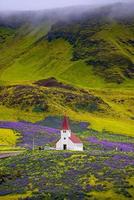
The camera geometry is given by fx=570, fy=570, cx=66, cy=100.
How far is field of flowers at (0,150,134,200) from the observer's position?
220 ft

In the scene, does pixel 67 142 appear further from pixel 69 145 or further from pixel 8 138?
pixel 8 138

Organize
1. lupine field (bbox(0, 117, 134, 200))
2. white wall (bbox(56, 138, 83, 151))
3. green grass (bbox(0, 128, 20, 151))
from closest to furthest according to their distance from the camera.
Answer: lupine field (bbox(0, 117, 134, 200)) < white wall (bbox(56, 138, 83, 151)) < green grass (bbox(0, 128, 20, 151))

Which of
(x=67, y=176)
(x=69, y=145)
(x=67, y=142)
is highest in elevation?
(x=67, y=142)

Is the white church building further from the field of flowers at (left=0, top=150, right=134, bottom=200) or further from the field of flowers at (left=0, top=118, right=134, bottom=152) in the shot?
the field of flowers at (left=0, top=150, right=134, bottom=200)

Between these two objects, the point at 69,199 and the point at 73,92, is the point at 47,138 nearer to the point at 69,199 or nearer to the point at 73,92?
the point at 69,199

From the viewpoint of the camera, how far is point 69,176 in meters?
73.2

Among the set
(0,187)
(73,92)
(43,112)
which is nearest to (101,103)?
(73,92)

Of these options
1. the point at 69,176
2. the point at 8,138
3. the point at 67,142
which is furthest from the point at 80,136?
the point at 69,176

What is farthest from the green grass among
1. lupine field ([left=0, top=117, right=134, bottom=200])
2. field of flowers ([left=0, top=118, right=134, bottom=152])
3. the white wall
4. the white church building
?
lupine field ([left=0, top=117, right=134, bottom=200])

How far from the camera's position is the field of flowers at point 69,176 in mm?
66938

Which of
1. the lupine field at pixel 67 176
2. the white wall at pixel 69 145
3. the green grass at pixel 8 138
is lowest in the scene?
the lupine field at pixel 67 176

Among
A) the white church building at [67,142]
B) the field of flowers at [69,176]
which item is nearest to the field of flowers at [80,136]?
the white church building at [67,142]

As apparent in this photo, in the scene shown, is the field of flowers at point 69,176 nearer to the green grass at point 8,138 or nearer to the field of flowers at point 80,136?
the green grass at point 8,138

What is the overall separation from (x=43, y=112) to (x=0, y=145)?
56.2 metres
